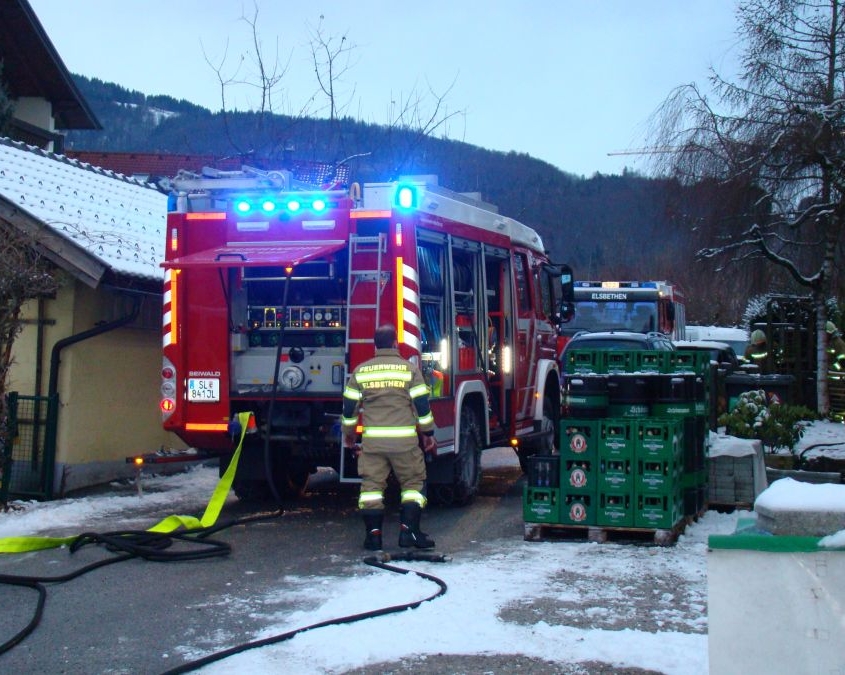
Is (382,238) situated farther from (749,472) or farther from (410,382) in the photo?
(749,472)

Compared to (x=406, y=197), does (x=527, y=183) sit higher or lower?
higher

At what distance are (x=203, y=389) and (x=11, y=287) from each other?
7.03 feet

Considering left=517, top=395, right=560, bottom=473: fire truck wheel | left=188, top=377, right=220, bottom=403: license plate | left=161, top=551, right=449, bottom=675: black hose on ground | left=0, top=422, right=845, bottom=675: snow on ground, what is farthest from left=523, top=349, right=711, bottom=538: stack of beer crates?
left=517, top=395, right=560, bottom=473: fire truck wheel

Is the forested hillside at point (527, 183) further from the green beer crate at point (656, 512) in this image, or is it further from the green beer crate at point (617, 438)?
the green beer crate at point (656, 512)

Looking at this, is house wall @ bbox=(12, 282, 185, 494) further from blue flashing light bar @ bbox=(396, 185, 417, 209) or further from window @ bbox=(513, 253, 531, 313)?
window @ bbox=(513, 253, 531, 313)

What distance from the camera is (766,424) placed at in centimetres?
1193

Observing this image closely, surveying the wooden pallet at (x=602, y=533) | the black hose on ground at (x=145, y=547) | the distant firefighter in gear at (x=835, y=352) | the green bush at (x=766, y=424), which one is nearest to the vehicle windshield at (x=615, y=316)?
the distant firefighter in gear at (x=835, y=352)

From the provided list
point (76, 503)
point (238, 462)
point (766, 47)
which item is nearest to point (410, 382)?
point (238, 462)

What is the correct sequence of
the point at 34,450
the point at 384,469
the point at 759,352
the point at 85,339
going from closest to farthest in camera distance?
the point at 384,469
the point at 34,450
the point at 85,339
the point at 759,352

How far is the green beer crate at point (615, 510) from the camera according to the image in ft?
27.8

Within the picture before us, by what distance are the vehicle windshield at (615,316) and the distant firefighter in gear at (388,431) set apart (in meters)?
11.9

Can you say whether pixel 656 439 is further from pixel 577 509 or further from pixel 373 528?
pixel 373 528

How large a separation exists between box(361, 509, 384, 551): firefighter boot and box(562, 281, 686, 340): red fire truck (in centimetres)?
1209

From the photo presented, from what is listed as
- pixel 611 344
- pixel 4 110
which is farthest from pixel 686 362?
pixel 4 110
